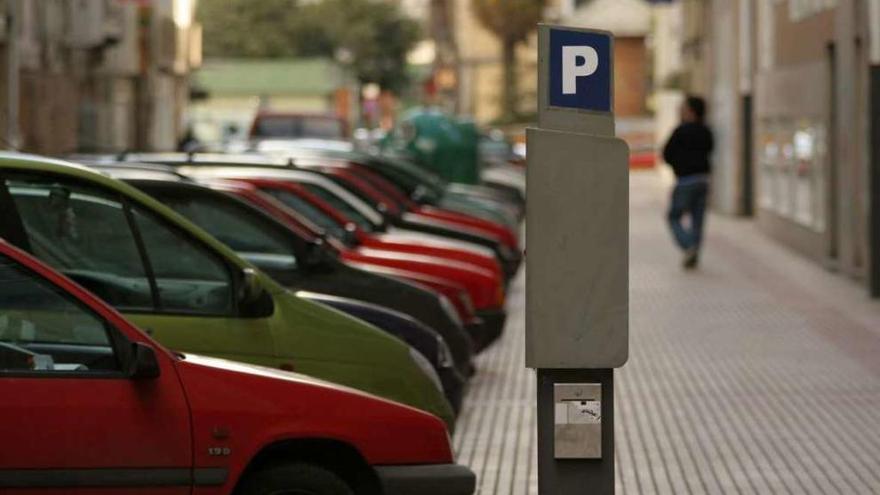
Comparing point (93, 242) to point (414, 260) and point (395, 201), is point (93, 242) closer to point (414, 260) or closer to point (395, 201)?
point (414, 260)

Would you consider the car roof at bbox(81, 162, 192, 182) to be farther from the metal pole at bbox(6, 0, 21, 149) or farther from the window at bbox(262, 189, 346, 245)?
the metal pole at bbox(6, 0, 21, 149)

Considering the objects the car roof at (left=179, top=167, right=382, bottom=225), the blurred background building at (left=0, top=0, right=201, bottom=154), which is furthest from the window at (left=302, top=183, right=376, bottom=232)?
the blurred background building at (left=0, top=0, right=201, bottom=154)

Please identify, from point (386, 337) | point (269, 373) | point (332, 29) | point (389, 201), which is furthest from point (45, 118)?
point (332, 29)

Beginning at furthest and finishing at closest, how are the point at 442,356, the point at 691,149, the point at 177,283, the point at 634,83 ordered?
the point at 634,83
the point at 691,149
the point at 442,356
the point at 177,283

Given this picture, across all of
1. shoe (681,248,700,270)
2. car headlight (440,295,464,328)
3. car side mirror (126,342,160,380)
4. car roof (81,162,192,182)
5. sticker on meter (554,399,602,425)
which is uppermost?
car roof (81,162,192,182)

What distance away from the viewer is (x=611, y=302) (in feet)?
25.0

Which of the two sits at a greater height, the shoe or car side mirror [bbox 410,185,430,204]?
car side mirror [bbox 410,185,430,204]

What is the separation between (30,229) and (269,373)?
2.20 m

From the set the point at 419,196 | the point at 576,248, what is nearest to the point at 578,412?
the point at 576,248

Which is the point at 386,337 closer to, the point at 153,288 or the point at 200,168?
the point at 153,288

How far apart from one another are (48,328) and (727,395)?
25.1 feet

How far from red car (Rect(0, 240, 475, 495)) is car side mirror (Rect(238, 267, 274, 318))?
68.2 inches

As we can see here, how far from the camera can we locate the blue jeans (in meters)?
25.6

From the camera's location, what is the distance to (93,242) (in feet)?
31.8
